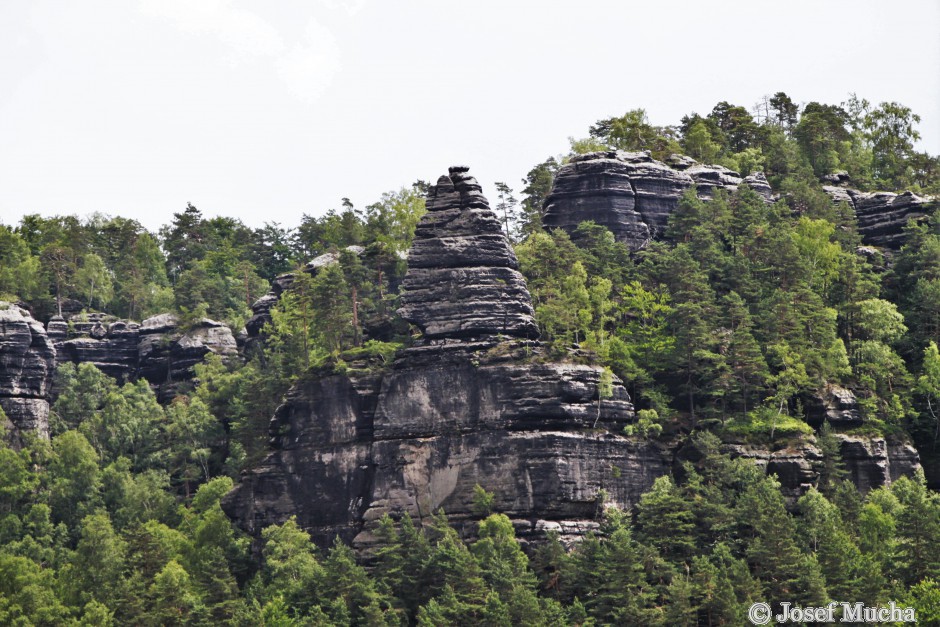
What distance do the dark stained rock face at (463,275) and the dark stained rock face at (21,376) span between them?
34.1 metres

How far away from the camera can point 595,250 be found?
373 feet

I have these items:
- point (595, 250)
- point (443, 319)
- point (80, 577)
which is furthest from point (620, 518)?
point (80, 577)

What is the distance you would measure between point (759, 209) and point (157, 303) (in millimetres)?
53392

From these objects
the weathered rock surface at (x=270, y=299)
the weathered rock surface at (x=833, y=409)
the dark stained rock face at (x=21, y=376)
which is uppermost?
the weathered rock surface at (x=270, y=299)

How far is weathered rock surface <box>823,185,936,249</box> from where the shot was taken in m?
123

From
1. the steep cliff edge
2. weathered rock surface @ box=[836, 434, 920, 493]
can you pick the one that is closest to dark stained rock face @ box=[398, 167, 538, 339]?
the steep cliff edge

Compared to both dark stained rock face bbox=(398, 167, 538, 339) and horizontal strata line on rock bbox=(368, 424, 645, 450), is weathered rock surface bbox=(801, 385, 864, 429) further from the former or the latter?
dark stained rock face bbox=(398, 167, 538, 339)

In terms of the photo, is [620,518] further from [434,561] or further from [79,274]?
[79,274]

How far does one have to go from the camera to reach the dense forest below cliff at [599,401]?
3469 inches

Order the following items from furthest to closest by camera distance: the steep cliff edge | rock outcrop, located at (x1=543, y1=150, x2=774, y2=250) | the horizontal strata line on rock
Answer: rock outcrop, located at (x1=543, y1=150, x2=774, y2=250), the horizontal strata line on rock, the steep cliff edge

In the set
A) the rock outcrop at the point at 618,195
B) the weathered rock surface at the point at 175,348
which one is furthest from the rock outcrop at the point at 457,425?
the weathered rock surface at the point at 175,348

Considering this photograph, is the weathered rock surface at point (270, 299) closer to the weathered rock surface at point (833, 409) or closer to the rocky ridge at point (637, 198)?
the rocky ridge at point (637, 198)

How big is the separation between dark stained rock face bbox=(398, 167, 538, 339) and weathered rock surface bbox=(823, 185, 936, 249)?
1296 inches

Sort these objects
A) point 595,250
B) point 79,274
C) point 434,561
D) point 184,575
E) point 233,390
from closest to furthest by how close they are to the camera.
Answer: point 434,561
point 184,575
point 595,250
point 233,390
point 79,274
